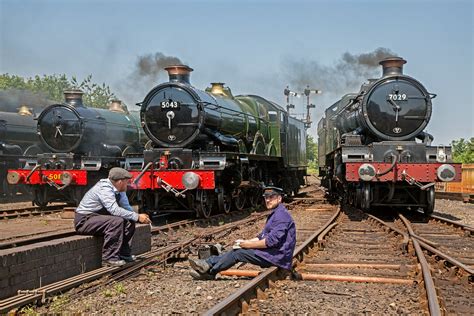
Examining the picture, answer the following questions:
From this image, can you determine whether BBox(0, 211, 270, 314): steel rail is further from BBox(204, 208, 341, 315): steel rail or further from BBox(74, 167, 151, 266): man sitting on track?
BBox(204, 208, 341, 315): steel rail

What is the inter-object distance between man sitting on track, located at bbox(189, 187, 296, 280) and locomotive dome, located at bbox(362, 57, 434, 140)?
22.6ft

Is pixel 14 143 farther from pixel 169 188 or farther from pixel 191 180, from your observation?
pixel 191 180

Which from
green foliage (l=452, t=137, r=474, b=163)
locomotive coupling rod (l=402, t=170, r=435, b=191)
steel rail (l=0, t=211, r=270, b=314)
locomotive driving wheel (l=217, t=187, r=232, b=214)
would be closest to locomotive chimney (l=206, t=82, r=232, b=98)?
locomotive driving wheel (l=217, t=187, r=232, b=214)

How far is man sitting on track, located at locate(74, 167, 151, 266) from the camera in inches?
242

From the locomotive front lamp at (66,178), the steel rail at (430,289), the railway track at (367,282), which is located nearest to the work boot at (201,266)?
the railway track at (367,282)

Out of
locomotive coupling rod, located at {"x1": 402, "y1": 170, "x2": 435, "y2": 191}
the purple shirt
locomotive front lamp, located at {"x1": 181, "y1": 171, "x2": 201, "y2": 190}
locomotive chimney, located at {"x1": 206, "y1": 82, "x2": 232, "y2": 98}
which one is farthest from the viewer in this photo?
locomotive chimney, located at {"x1": 206, "y1": 82, "x2": 232, "y2": 98}

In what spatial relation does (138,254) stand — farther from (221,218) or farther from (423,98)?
(423,98)

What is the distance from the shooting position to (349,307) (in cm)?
475

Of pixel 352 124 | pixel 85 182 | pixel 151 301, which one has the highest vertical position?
pixel 352 124

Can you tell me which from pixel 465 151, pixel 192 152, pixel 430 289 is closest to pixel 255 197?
pixel 192 152

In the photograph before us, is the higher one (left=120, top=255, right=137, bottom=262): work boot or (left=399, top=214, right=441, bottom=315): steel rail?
(left=120, top=255, right=137, bottom=262): work boot

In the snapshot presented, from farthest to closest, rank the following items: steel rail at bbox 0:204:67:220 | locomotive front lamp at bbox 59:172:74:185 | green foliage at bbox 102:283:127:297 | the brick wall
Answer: locomotive front lamp at bbox 59:172:74:185
steel rail at bbox 0:204:67:220
green foliage at bbox 102:283:127:297
the brick wall

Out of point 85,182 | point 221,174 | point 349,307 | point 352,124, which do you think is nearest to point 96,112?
point 85,182

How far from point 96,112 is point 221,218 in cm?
525
